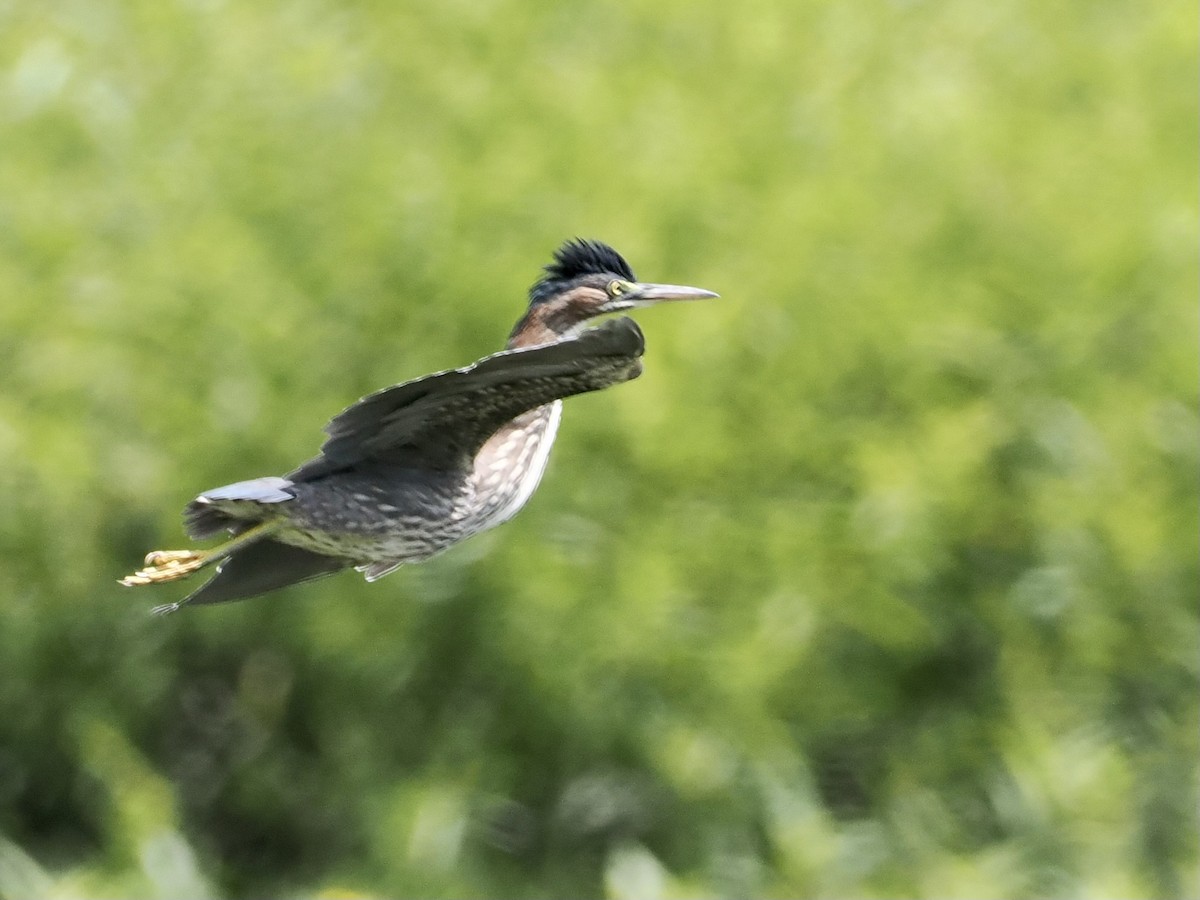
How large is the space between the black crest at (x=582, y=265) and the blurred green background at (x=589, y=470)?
349 cm

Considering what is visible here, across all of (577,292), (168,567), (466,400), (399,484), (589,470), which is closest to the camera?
(466,400)

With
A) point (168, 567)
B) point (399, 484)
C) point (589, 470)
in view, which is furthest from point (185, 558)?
point (589, 470)

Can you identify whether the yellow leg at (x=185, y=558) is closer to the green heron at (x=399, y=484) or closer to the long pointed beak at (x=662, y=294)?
the green heron at (x=399, y=484)

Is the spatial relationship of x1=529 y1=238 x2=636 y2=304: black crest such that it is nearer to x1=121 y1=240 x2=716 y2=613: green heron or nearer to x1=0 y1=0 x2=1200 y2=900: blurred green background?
x1=121 y1=240 x2=716 y2=613: green heron

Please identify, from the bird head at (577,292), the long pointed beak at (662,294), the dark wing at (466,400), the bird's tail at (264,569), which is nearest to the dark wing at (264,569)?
the bird's tail at (264,569)

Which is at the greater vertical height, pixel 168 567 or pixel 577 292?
pixel 577 292

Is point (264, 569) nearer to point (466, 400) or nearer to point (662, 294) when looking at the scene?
point (466, 400)

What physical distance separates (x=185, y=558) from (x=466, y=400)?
65 cm

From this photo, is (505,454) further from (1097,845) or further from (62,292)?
(62,292)

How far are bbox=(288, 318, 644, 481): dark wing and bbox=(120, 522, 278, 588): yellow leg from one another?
4.3 inches

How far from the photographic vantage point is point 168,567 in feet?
10.5

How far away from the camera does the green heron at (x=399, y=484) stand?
2848 millimetres

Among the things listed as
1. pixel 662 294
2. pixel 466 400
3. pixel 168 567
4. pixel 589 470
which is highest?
pixel 589 470

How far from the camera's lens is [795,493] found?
772cm
